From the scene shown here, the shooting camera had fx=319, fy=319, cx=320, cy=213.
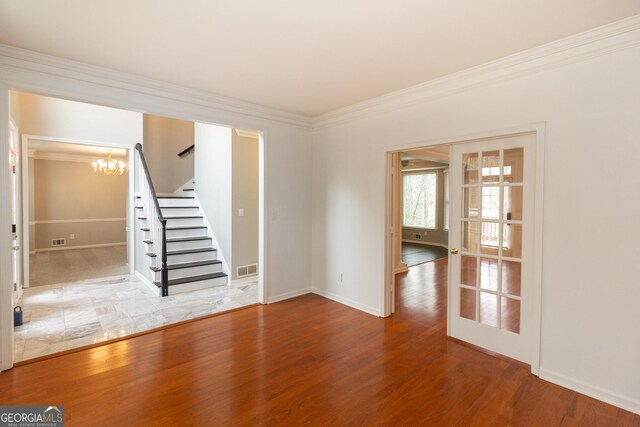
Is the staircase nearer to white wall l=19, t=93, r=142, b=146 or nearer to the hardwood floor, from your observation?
white wall l=19, t=93, r=142, b=146

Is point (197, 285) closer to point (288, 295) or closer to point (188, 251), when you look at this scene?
point (188, 251)

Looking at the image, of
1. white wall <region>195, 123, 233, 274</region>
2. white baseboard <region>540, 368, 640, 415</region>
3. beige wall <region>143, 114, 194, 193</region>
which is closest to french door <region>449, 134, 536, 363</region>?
white baseboard <region>540, 368, 640, 415</region>

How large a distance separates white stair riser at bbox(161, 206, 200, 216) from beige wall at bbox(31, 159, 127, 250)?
515 cm

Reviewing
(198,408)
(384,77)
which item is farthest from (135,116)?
(198,408)

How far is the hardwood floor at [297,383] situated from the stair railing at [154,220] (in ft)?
4.49

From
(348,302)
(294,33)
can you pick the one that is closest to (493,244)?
(348,302)

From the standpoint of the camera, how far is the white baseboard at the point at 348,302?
408 cm

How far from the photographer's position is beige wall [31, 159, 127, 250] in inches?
346

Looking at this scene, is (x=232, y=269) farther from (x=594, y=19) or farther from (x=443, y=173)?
(x=443, y=173)

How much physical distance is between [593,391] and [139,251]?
638cm

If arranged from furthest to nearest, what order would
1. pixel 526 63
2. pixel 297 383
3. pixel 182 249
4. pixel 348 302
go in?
pixel 182 249
pixel 348 302
pixel 526 63
pixel 297 383

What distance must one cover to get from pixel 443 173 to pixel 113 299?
9169 mm

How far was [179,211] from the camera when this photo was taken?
6.24 m

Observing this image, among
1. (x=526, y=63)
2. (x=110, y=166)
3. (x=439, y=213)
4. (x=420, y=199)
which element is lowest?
(x=439, y=213)
